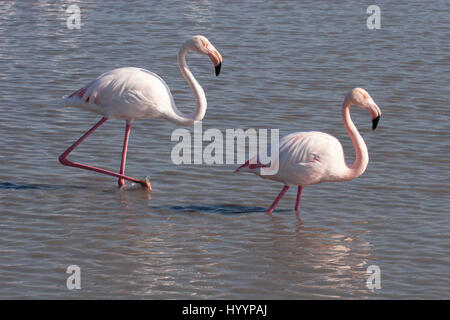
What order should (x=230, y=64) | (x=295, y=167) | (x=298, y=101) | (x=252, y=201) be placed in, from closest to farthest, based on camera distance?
(x=295, y=167), (x=252, y=201), (x=298, y=101), (x=230, y=64)

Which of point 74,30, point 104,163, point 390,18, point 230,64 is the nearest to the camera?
point 104,163

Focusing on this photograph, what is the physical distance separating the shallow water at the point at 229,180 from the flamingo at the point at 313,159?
0.37 m

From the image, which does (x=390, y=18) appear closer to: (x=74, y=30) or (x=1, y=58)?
(x=74, y=30)

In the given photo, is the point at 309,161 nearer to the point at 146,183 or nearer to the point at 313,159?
the point at 313,159

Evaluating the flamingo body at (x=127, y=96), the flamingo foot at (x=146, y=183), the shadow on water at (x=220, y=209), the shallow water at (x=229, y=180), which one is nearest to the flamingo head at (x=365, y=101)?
the shallow water at (x=229, y=180)

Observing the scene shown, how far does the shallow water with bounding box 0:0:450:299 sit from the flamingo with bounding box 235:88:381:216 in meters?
0.37

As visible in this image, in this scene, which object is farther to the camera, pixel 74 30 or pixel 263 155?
pixel 74 30

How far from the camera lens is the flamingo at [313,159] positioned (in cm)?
741

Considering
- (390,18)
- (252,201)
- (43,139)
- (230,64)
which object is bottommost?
(252,201)

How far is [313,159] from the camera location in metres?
7.40

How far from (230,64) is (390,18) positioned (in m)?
4.51

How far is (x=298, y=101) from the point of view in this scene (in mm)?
11164

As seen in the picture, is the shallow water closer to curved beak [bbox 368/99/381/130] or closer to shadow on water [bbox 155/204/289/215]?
shadow on water [bbox 155/204/289/215]

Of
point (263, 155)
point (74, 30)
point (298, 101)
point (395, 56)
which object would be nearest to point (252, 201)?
point (263, 155)
